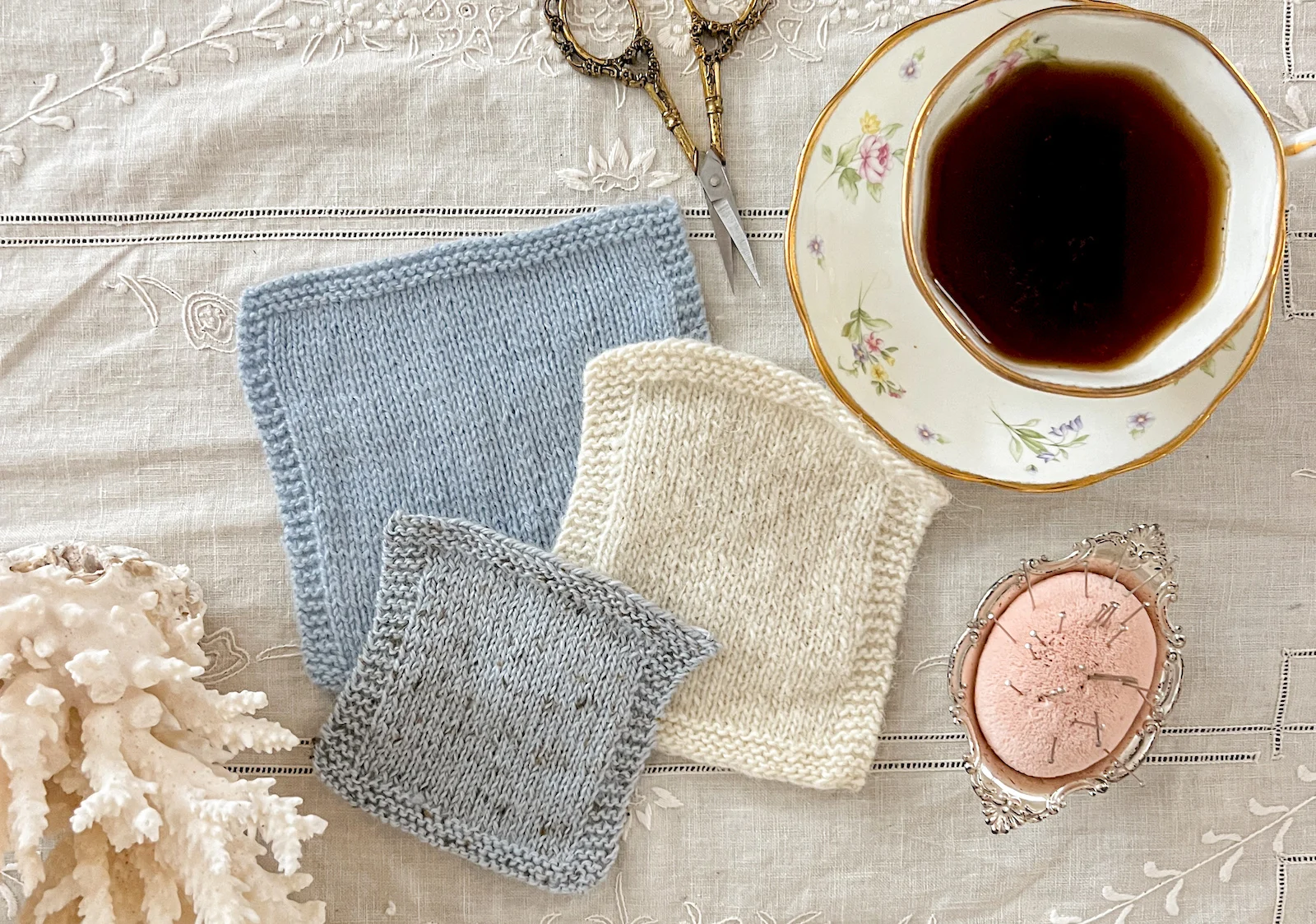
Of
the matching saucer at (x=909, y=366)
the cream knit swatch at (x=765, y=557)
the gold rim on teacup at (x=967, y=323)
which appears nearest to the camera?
the gold rim on teacup at (x=967, y=323)

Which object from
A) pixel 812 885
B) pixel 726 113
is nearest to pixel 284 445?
pixel 726 113

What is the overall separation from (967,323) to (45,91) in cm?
76

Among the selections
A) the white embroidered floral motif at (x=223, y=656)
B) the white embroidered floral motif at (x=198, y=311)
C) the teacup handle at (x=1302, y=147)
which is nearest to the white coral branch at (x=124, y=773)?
the white embroidered floral motif at (x=223, y=656)

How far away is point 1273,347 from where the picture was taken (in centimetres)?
82

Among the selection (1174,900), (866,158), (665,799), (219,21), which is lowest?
(1174,900)

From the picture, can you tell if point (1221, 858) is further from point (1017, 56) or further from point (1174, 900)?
point (1017, 56)

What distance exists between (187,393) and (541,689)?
0.39 meters

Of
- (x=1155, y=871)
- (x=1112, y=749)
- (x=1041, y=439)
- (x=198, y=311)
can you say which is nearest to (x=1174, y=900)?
(x=1155, y=871)

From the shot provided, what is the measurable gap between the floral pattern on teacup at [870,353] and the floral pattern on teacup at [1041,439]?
0.09 m

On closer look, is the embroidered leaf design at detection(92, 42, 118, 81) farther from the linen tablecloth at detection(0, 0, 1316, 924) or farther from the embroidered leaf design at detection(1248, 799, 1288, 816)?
the embroidered leaf design at detection(1248, 799, 1288, 816)

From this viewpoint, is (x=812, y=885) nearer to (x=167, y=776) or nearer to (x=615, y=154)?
(x=167, y=776)

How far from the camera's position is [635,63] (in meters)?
0.81

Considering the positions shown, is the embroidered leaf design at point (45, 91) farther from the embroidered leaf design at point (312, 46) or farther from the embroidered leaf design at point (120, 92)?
the embroidered leaf design at point (312, 46)

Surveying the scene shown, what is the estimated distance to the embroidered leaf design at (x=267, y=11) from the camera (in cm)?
81
